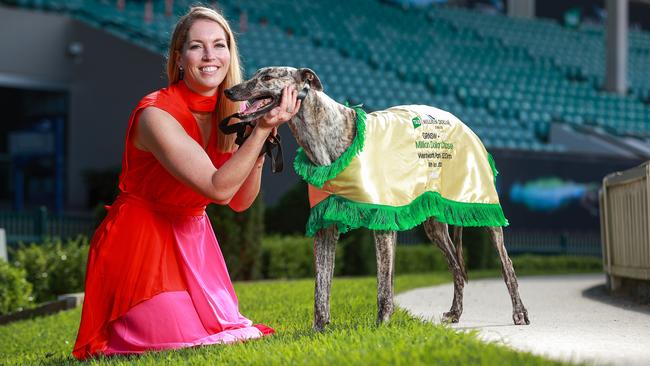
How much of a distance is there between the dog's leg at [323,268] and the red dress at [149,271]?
0.46 m

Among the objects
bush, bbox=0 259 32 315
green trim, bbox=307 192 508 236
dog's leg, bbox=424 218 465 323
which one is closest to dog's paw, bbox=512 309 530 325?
dog's leg, bbox=424 218 465 323

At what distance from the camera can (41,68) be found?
2103 cm

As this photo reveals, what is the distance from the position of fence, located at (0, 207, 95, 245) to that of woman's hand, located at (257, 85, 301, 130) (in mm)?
10700

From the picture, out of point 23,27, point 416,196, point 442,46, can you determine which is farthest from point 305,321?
point 442,46

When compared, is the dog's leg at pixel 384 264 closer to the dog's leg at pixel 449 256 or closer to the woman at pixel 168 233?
the woman at pixel 168 233

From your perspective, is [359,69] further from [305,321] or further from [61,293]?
[305,321]

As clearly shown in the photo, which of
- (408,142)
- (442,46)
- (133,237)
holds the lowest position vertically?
(133,237)

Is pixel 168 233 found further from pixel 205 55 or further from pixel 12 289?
pixel 12 289

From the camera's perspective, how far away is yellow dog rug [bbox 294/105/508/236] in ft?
17.9

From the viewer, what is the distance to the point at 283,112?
503 cm

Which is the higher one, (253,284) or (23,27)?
(23,27)

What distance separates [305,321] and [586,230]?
53.1 feet

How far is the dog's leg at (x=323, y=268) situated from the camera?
217 inches

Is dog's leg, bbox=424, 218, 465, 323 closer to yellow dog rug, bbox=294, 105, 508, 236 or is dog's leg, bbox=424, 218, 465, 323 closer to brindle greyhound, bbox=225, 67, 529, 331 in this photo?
yellow dog rug, bbox=294, 105, 508, 236
